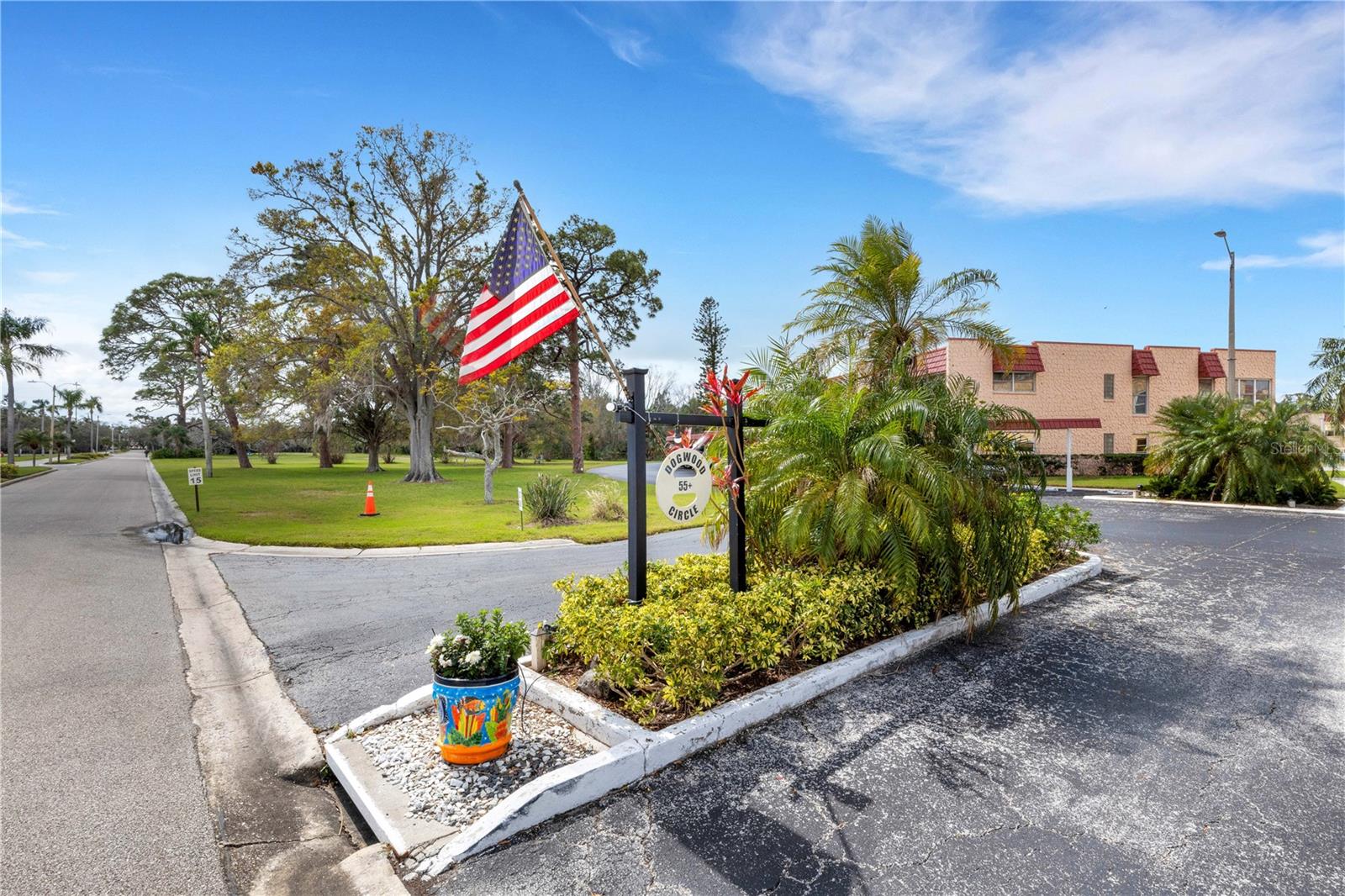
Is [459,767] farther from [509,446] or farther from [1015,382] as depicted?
[509,446]

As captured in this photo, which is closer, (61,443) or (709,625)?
(709,625)

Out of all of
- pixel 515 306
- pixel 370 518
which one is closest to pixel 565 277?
pixel 515 306

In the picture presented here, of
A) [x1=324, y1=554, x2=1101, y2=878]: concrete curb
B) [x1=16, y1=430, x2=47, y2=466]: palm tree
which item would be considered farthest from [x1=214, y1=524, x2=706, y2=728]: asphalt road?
[x1=16, y1=430, x2=47, y2=466]: palm tree

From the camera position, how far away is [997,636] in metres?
6.12

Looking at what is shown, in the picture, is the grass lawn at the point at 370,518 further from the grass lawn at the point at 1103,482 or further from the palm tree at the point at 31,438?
the palm tree at the point at 31,438

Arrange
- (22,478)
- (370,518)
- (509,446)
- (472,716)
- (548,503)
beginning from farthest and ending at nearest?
(509,446)
(22,478)
(370,518)
(548,503)
(472,716)

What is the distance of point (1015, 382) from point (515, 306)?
96.2 ft

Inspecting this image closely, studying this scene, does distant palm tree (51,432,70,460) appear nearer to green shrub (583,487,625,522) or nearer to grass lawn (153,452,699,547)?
grass lawn (153,452,699,547)

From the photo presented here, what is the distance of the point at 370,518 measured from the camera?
17.0 metres

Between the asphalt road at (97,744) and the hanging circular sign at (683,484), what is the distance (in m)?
3.12

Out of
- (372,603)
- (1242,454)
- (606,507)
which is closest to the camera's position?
(372,603)

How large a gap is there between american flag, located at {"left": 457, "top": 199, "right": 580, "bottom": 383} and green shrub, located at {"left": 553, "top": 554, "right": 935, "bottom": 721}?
188 centimetres

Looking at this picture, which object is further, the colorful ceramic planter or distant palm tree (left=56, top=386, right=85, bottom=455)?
distant palm tree (left=56, top=386, right=85, bottom=455)

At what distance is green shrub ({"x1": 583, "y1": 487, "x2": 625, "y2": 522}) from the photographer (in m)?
16.4
